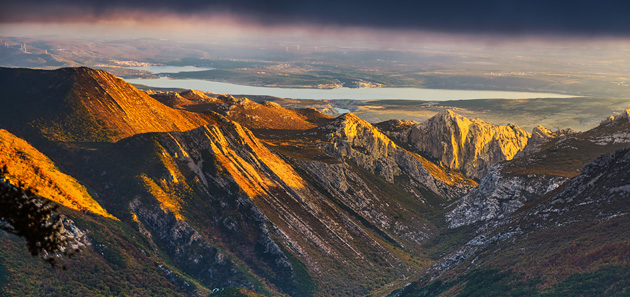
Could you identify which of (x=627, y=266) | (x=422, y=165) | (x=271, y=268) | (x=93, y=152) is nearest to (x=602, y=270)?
(x=627, y=266)

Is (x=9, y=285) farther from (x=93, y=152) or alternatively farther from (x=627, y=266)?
(x=627, y=266)

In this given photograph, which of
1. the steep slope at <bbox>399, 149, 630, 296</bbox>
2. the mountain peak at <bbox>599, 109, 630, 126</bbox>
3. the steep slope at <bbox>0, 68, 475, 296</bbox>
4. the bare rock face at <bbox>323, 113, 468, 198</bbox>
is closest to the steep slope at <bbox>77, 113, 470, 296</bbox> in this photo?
the steep slope at <bbox>0, 68, 475, 296</bbox>

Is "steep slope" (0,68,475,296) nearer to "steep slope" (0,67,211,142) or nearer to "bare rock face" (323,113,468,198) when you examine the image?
"steep slope" (0,67,211,142)

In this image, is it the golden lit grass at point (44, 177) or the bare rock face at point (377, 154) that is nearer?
the golden lit grass at point (44, 177)

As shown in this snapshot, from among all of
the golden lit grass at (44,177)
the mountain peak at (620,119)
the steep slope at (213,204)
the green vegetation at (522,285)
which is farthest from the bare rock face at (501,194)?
the golden lit grass at (44,177)

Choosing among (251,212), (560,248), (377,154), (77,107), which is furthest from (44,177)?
(377,154)

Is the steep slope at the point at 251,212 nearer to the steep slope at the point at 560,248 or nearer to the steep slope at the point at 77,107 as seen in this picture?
the steep slope at the point at 77,107
